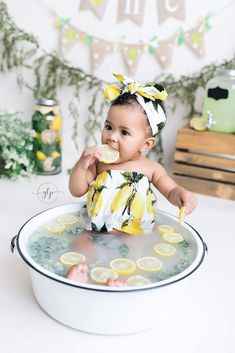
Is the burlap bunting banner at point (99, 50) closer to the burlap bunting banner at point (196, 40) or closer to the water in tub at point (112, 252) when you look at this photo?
the burlap bunting banner at point (196, 40)

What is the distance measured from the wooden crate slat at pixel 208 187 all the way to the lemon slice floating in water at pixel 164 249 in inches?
19.7

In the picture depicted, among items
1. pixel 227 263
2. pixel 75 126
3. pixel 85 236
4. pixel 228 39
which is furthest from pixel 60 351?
pixel 228 39

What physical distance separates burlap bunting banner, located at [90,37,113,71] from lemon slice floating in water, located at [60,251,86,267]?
2.82 feet

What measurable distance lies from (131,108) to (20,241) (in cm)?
36

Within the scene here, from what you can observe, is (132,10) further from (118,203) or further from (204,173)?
(118,203)

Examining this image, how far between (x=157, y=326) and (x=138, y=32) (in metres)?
1.03

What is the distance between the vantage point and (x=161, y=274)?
76 centimetres

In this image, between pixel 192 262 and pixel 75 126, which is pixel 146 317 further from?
pixel 75 126

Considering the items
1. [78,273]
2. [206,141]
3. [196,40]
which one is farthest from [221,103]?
[78,273]

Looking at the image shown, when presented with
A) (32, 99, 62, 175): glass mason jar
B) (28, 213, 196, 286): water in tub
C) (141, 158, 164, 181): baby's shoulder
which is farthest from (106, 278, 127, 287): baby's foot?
(32, 99, 62, 175): glass mason jar

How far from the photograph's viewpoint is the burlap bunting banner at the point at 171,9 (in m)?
1.34

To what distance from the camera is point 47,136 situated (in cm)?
142

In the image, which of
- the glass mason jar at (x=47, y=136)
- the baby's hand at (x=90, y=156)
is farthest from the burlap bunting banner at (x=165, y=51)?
the baby's hand at (x=90, y=156)

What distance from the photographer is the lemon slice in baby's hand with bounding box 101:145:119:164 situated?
884mm
